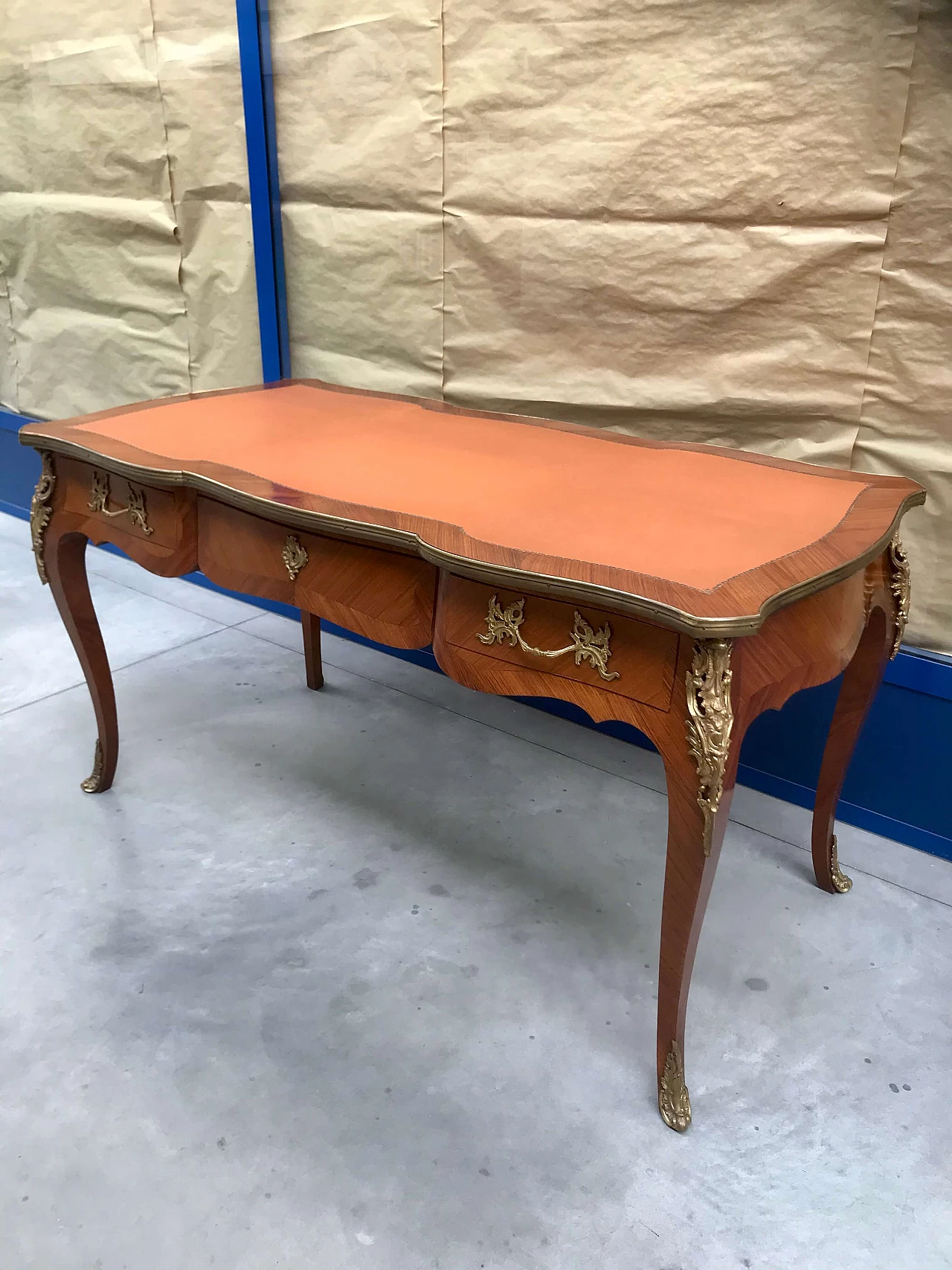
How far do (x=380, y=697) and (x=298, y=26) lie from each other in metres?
1.64

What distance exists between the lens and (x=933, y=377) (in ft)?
5.61

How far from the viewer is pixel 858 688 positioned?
65.2 inches

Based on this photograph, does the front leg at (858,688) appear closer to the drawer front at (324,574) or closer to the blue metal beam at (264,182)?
the drawer front at (324,574)

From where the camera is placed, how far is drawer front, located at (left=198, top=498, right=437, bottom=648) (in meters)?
1.38

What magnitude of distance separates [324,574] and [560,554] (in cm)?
44

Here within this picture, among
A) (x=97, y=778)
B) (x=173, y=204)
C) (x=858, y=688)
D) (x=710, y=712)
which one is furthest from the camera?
(x=173, y=204)

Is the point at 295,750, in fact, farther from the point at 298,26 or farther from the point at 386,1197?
the point at 298,26

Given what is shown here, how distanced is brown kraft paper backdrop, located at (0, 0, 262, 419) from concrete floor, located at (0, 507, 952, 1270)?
125 centimetres

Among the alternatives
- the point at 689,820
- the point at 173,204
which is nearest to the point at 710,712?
the point at 689,820

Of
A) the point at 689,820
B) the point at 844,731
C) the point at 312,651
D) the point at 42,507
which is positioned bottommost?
the point at 312,651

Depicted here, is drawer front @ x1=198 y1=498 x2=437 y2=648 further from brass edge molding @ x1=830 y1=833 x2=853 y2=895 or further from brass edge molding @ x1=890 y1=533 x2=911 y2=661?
brass edge molding @ x1=830 y1=833 x2=853 y2=895

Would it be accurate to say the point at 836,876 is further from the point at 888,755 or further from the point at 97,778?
the point at 97,778

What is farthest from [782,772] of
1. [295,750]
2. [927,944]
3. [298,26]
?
[298,26]

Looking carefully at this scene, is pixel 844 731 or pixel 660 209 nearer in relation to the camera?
pixel 844 731
